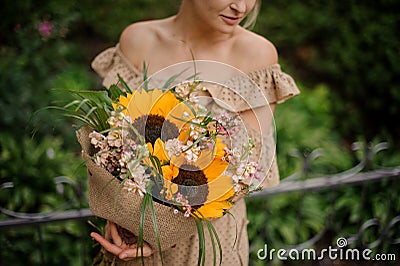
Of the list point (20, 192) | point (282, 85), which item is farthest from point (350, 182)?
point (20, 192)

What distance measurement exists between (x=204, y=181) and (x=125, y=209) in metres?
0.21

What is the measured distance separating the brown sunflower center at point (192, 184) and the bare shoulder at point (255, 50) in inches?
19.1

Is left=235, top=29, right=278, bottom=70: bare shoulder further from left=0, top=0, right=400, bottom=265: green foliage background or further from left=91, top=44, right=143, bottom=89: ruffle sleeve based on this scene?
left=0, top=0, right=400, bottom=265: green foliage background

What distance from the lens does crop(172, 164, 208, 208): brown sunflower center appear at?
1.29m

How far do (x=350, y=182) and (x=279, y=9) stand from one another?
2.70 metres

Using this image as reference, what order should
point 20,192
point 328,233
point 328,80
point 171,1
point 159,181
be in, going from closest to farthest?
point 159,181 → point 20,192 → point 328,233 → point 328,80 → point 171,1

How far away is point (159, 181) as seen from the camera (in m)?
1.29

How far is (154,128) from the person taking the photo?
4.34 feet

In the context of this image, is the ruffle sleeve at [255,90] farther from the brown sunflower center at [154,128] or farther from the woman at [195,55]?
the brown sunflower center at [154,128]

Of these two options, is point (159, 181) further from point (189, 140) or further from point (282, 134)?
point (282, 134)

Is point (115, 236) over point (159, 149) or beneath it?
beneath

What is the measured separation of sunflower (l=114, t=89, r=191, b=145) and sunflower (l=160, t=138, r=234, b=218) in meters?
0.09

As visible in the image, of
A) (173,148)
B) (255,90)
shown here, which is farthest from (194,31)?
(173,148)

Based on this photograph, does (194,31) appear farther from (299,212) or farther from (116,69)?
(299,212)
